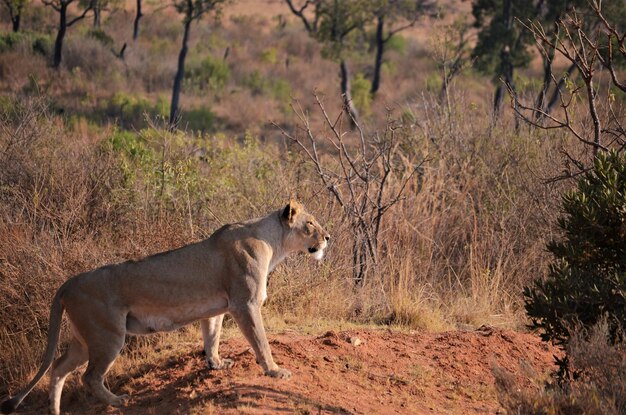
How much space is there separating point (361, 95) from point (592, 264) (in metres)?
30.2

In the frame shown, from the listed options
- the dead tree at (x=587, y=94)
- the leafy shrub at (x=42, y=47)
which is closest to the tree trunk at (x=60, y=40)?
the leafy shrub at (x=42, y=47)

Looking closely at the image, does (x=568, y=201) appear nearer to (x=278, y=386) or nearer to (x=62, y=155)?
(x=278, y=386)

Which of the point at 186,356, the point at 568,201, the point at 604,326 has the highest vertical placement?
the point at 568,201

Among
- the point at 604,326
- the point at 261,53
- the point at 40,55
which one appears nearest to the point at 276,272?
the point at 604,326

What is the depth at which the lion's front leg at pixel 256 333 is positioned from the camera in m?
7.68

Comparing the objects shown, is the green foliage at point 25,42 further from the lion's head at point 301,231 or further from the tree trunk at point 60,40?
the lion's head at point 301,231

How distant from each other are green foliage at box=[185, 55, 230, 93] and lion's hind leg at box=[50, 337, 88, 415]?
3030 cm

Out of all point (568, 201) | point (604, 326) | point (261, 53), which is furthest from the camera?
point (261, 53)

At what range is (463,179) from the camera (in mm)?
15023

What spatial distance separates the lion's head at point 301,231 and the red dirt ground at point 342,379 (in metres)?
0.92

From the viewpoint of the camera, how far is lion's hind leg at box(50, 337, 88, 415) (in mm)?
8242

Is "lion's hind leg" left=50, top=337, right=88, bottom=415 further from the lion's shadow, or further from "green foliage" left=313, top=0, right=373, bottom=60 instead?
"green foliage" left=313, top=0, right=373, bottom=60

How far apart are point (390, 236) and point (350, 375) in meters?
4.79

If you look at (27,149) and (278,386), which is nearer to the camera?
(278,386)
